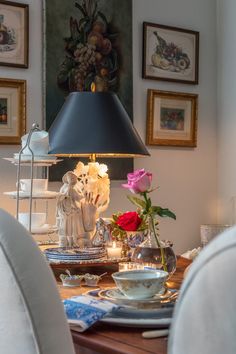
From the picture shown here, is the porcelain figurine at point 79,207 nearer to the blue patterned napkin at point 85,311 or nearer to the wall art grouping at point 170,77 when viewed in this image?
the blue patterned napkin at point 85,311

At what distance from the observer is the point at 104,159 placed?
340cm

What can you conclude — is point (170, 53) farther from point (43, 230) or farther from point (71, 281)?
point (71, 281)

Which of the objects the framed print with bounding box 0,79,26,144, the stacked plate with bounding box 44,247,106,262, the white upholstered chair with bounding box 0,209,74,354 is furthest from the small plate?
the framed print with bounding box 0,79,26,144

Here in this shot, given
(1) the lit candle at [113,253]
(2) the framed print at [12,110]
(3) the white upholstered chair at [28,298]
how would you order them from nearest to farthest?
1. (3) the white upholstered chair at [28,298]
2. (1) the lit candle at [113,253]
3. (2) the framed print at [12,110]

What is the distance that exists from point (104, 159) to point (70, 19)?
777mm

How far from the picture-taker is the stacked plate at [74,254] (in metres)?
1.82

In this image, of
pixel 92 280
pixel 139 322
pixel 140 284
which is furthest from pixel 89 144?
pixel 139 322

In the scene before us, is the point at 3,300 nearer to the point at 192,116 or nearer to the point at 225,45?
the point at 192,116

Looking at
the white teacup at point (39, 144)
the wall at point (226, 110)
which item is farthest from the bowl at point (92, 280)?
the wall at point (226, 110)

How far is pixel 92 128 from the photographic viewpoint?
2.14 metres

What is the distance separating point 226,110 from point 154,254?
2.49 metres

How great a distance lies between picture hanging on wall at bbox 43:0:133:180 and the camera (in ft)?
10.5

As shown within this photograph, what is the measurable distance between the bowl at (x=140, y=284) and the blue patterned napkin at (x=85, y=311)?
2.1 inches

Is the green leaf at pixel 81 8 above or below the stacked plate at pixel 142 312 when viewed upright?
above
